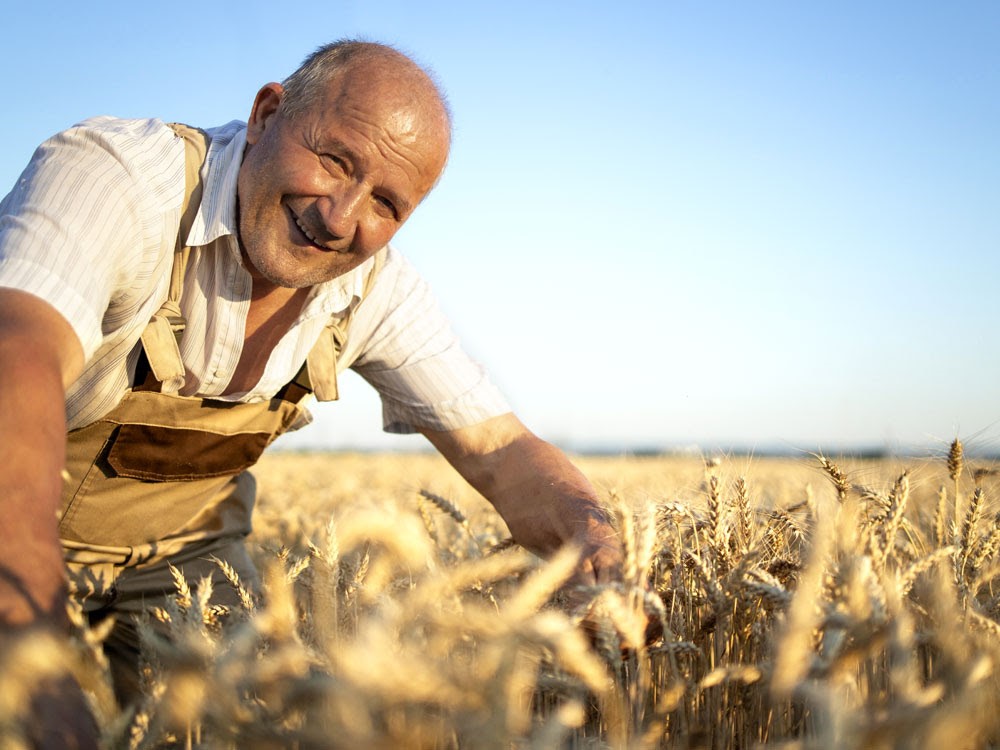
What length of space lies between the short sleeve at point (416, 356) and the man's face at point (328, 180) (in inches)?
12.1

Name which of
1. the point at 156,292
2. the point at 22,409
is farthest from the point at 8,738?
the point at 156,292

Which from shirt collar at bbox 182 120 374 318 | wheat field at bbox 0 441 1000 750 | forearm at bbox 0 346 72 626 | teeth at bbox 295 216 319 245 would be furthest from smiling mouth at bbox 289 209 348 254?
forearm at bbox 0 346 72 626

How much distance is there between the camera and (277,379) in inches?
106

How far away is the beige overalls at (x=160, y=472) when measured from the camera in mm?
2453

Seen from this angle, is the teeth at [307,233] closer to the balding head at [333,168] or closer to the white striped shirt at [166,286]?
the balding head at [333,168]

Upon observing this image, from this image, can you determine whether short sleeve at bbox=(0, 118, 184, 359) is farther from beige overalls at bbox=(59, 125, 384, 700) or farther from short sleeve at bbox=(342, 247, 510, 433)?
short sleeve at bbox=(342, 247, 510, 433)

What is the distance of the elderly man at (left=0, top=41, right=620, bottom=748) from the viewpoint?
80.0 inches


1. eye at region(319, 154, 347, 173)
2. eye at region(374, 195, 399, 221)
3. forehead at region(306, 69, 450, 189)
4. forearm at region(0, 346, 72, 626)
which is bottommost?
forearm at region(0, 346, 72, 626)

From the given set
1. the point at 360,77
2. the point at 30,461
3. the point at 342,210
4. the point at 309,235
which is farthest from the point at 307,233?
the point at 30,461

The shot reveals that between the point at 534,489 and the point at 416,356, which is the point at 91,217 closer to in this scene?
the point at 416,356

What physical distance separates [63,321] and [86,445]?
100 cm

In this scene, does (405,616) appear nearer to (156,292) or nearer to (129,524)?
(156,292)

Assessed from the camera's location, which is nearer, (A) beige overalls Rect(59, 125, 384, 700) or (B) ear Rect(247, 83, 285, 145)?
(A) beige overalls Rect(59, 125, 384, 700)

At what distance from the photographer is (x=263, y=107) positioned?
2758 millimetres
